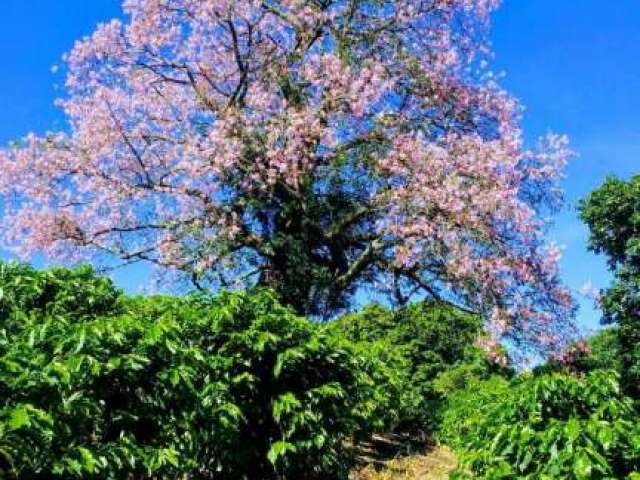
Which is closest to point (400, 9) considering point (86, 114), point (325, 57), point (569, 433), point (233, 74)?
point (325, 57)

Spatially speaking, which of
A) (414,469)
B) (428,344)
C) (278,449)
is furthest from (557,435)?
(428,344)

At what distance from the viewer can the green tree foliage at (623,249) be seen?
99.1 feet

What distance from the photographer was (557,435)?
5.67 m

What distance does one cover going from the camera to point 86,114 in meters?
17.6

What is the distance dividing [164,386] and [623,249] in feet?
95.5

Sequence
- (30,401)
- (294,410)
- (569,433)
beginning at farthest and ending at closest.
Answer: (294,410)
(569,433)
(30,401)

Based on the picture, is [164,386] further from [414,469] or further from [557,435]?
[414,469]

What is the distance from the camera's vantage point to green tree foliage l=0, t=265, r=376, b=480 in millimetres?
4645

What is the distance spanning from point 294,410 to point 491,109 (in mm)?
12230

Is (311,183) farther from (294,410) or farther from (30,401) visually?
(30,401)

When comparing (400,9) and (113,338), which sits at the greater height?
(400,9)

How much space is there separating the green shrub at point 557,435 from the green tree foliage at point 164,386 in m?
1.87

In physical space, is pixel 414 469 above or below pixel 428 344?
below

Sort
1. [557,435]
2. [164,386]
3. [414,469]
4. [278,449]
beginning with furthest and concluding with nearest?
[414,469] → [278,449] → [164,386] → [557,435]
